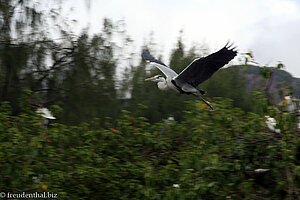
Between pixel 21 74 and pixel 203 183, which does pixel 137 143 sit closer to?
pixel 203 183

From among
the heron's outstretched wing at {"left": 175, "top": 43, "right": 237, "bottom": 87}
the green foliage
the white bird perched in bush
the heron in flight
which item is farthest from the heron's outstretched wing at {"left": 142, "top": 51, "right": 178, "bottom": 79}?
the white bird perched in bush

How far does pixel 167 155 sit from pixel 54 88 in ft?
14.2

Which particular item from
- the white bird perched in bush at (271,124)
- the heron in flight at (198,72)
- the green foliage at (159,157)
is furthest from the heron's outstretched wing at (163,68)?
the white bird perched in bush at (271,124)

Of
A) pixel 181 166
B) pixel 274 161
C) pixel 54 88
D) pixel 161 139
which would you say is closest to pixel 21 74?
pixel 54 88

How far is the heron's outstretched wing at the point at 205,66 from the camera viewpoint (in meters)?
5.02

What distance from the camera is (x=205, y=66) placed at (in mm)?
5293

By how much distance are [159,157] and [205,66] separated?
4.13 feet

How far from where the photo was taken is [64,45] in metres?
8.67

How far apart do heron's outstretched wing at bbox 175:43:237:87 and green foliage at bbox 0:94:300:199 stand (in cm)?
44

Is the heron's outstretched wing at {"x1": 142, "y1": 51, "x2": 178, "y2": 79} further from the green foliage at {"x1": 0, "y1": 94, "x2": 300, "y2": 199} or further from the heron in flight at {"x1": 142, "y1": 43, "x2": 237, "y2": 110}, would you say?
the green foliage at {"x1": 0, "y1": 94, "x2": 300, "y2": 199}

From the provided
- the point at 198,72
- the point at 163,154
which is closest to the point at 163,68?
the point at 198,72

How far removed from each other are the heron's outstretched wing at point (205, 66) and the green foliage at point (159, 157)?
439 millimetres

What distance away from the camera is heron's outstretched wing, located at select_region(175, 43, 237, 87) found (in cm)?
502

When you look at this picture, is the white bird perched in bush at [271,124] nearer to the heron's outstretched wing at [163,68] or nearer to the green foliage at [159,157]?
the green foliage at [159,157]
